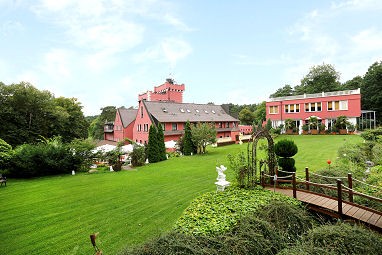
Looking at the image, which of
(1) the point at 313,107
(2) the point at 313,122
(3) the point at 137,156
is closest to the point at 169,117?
(3) the point at 137,156

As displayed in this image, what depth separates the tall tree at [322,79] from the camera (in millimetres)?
51750

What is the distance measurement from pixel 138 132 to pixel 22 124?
1563 cm

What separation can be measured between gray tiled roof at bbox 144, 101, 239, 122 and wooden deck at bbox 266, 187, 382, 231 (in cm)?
2506

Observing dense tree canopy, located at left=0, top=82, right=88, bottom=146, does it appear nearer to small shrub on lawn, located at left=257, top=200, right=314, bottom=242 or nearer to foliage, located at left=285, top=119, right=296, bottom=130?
small shrub on lawn, located at left=257, top=200, right=314, bottom=242

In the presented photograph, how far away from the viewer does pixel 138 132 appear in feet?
114

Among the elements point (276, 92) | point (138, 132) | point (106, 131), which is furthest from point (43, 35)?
point (276, 92)

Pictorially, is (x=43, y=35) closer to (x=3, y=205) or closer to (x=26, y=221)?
(x=3, y=205)

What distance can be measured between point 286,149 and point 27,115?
113 ft

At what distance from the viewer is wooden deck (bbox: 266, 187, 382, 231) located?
17.6 ft

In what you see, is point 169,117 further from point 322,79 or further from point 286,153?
point 322,79

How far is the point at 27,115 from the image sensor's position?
2991cm

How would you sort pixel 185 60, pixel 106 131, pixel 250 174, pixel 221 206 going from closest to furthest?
1. pixel 221 206
2. pixel 250 174
3. pixel 185 60
4. pixel 106 131

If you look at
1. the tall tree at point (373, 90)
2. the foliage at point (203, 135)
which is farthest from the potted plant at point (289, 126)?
the foliage at point (203, 135)

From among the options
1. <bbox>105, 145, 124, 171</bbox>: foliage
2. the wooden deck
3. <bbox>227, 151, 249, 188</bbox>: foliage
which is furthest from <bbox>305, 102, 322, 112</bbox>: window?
<bbox>227, 151, 249, 188</bbox>: foliage
